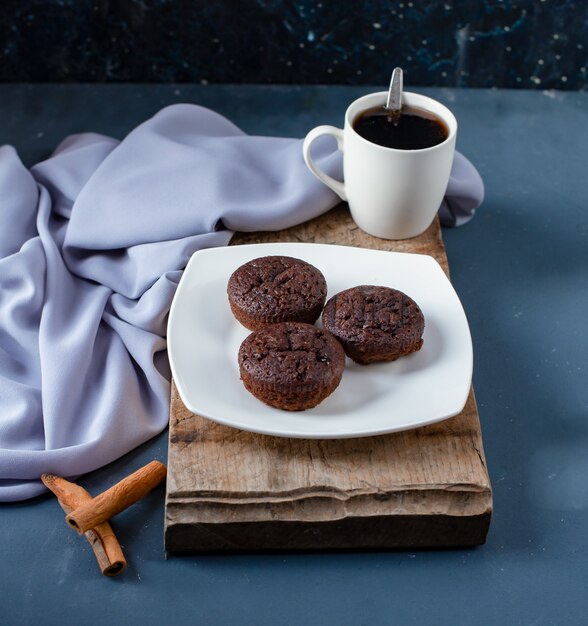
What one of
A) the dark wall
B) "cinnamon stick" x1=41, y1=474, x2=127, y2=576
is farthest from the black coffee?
"cinnamon stick" x1=41, y1=474, x2=127, y2=576

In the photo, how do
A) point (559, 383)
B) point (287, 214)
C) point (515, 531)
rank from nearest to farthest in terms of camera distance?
point (515, 531), point (559, 383), point (287, 214)

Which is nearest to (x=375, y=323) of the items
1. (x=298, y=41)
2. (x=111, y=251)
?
(x=111, y=251)

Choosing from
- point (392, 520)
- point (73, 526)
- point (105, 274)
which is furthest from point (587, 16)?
point (73, 526)

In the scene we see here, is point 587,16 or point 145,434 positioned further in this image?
point 587,16

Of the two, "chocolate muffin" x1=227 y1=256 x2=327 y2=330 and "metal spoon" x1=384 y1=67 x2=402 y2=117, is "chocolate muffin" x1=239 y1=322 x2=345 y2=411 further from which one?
"metal spoon" x1=384 y1=67 x2=402 y2=117

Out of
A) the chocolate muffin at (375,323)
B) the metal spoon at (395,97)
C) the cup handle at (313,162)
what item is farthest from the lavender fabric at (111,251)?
the chocolate muffin at (375,323)

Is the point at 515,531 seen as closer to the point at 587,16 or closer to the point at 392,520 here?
the point at 392,520
